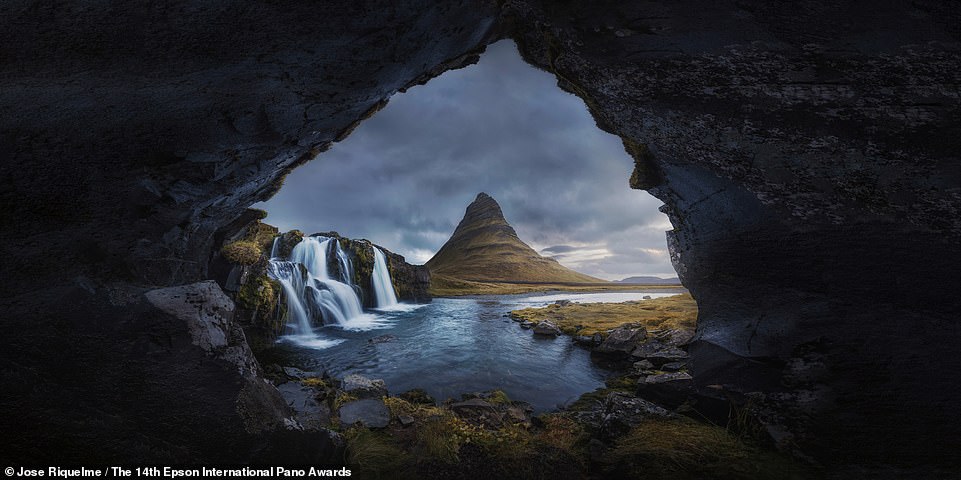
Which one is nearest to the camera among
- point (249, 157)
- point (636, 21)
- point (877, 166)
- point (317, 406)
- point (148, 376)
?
point (148, 376)

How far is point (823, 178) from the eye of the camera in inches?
193

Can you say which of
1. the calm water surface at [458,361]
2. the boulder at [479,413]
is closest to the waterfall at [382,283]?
the calm water surface at [458,361]

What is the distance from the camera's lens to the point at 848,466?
15.3ft

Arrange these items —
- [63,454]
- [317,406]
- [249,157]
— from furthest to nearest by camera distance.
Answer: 1. [317,406]
2. [249,157]
3. [63,454]

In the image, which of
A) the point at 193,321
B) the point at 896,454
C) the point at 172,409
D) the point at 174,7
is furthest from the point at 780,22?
the point at 172,409

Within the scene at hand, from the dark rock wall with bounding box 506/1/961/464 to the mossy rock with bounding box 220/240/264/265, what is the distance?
21806 mm

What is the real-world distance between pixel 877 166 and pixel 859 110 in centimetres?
83

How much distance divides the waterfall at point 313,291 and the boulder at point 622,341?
20968 millimetres

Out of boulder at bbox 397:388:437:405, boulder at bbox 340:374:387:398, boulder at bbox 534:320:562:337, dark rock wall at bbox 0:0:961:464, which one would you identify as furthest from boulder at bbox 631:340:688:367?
boulder at bbox 340:374:387:398

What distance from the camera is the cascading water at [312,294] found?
82.0 ft

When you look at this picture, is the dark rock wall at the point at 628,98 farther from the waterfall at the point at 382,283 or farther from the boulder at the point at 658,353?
the waterfall at the point at 382,283

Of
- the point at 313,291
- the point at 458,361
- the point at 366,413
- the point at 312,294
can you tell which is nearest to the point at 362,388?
the point at 366,413

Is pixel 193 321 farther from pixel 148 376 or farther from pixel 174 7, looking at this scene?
pixel 174 7

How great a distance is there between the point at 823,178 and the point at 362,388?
11.5 m
